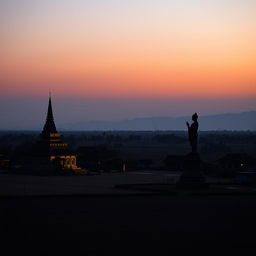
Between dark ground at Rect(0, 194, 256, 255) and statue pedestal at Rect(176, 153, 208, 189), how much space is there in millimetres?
6288

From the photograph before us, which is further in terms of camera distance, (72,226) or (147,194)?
(147,194)

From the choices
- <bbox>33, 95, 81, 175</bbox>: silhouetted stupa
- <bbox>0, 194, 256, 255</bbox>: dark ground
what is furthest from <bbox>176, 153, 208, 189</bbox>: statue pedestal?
<bbox>33, 95, 81, 175</bbox>: silhouetted stupa

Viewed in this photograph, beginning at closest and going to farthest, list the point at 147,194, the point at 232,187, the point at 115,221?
the point at 115,221 < the point at 147,194 < the point at 232,187

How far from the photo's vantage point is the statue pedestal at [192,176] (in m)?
42.7

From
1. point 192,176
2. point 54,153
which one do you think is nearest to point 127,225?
point 192,176

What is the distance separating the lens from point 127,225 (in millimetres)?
26375

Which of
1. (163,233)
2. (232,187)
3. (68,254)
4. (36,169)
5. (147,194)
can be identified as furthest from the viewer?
(36,169)

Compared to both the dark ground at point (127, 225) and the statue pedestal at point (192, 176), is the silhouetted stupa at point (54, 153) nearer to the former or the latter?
the statue pedestal at point (192, 176)

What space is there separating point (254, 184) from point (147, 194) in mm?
9945

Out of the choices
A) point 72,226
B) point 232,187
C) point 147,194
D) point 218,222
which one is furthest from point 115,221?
point 232,187

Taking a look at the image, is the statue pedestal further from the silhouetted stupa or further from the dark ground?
the silhouetted stupa

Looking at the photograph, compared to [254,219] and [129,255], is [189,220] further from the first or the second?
[129,255]

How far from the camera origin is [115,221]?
2731 centimetres

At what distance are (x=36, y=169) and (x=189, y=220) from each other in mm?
36604
